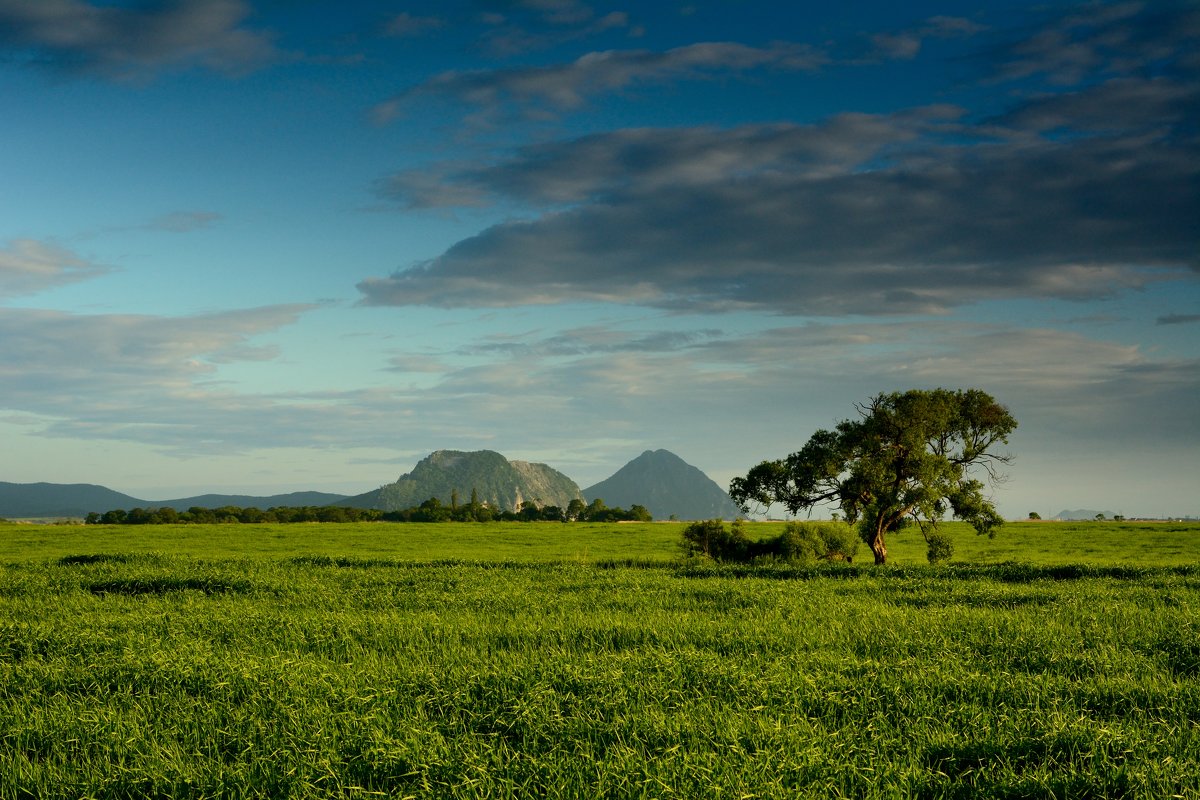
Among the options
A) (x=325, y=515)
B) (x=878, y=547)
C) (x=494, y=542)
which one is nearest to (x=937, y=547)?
(x=878, y=547)

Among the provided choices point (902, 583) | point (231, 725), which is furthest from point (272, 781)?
point (902, 583)

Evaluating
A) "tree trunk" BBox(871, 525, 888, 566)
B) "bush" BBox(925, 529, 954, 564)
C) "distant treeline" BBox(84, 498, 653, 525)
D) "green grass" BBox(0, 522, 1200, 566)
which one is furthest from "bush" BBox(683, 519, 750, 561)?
"distant treeline" BBox(84, 498, 653, 525)

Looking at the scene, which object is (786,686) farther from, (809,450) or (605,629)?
(809,450)

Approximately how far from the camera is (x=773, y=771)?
6.18 meters

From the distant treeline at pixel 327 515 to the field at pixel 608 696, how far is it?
109m

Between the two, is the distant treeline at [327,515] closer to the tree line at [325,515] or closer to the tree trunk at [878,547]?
the tree line at [325,515]

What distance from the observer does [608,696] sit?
27.3 ft

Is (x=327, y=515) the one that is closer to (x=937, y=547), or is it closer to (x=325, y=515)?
(x=325, y=515)

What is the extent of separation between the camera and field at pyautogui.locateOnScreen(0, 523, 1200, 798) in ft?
20.5

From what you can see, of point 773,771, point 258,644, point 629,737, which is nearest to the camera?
point 773,771

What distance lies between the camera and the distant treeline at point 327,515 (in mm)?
121125

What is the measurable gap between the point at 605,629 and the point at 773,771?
7.28 metres

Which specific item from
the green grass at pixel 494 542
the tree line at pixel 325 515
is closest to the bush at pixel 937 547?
the green grass at pixel 494 542

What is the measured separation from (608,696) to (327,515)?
133 meters
